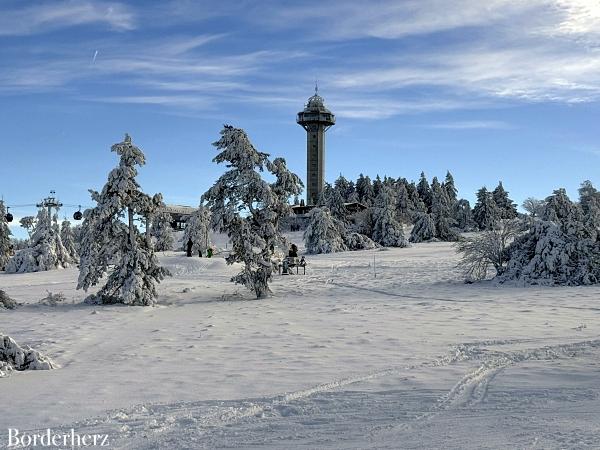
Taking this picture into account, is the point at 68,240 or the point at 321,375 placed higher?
the point at 68,240

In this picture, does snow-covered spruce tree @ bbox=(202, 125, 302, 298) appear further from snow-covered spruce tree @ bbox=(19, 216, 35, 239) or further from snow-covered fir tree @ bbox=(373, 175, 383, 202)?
snow-covered fir tree @ bbox=(373, 175, 383, 202)

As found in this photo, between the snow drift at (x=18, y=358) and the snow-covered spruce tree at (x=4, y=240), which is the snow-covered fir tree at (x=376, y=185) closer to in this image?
the snow-covered spruce tree at (x=4, y=240)

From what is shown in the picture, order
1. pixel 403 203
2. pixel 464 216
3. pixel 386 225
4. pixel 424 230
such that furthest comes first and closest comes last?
1. pixel 403 203
2. pixel 464 216
3. pixel 424 230
4. pixel 386 225

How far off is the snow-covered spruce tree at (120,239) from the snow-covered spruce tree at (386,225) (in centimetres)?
4562

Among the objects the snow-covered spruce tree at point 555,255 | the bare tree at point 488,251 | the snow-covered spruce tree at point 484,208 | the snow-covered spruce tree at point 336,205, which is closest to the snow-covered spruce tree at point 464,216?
the snow-covered spruce tree at point 484,208

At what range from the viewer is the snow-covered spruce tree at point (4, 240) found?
57.9m

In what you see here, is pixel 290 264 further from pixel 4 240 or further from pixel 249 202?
pixel 4 240

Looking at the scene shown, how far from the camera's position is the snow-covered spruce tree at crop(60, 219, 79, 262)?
60.6 m

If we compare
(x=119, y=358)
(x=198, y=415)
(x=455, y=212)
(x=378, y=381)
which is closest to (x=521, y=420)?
(x=378, y=381)

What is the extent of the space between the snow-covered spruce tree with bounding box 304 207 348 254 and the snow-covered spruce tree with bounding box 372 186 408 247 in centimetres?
807

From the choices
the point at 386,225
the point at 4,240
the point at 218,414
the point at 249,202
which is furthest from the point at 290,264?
the point at 4,240

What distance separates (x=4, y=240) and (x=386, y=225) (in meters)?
40.6

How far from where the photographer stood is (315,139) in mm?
126000

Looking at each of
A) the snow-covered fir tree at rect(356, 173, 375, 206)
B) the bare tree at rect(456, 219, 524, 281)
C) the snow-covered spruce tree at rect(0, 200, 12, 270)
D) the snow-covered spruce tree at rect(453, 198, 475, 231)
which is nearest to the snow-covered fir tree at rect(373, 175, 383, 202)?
the snow-covered fir tree at rect(356, 173, 375, 206)
